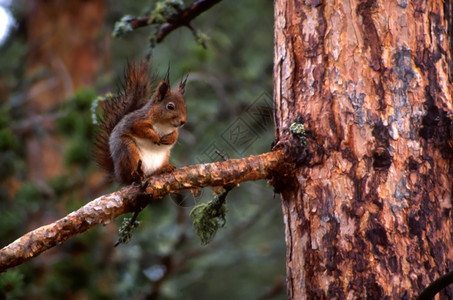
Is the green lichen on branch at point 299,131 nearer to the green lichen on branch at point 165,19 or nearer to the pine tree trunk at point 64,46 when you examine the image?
the green lichen on branch at point 165,19

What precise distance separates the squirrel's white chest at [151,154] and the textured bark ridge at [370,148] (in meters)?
0.67

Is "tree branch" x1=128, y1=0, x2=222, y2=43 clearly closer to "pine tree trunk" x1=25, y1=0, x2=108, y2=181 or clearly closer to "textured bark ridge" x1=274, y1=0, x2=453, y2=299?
"textured bark ridge" x1=274, y1=0, x2=453, y2=299

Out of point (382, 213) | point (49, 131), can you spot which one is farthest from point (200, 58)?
point (382, 213)

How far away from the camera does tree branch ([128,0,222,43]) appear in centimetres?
246

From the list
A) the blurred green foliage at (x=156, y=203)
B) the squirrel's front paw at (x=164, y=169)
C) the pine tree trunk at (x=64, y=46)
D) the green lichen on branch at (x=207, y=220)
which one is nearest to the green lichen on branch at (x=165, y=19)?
the blurred green foliage at (x=156, y=203)

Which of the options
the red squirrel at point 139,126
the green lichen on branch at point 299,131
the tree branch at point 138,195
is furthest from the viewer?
the red squirrel at point 139,126

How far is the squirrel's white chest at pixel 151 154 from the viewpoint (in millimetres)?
2381

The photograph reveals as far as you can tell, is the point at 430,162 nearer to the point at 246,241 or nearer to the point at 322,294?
the point at 322,294

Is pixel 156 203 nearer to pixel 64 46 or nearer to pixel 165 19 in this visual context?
pixel 64 46

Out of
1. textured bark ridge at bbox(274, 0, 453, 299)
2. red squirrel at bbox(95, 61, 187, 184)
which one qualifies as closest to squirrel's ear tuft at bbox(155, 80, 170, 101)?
red squirrel at bbox(95, 61, 187, 184)

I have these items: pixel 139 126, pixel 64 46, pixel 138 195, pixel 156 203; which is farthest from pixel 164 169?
pixel 64 46

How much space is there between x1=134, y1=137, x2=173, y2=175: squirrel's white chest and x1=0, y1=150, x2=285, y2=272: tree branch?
0.56 m

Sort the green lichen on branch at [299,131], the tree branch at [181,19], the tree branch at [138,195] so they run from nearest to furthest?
the tree branch at [138,195]
the green lichen on branch at [299,131]
the tree branch at [181,19]

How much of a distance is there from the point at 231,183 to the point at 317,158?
0.28m
